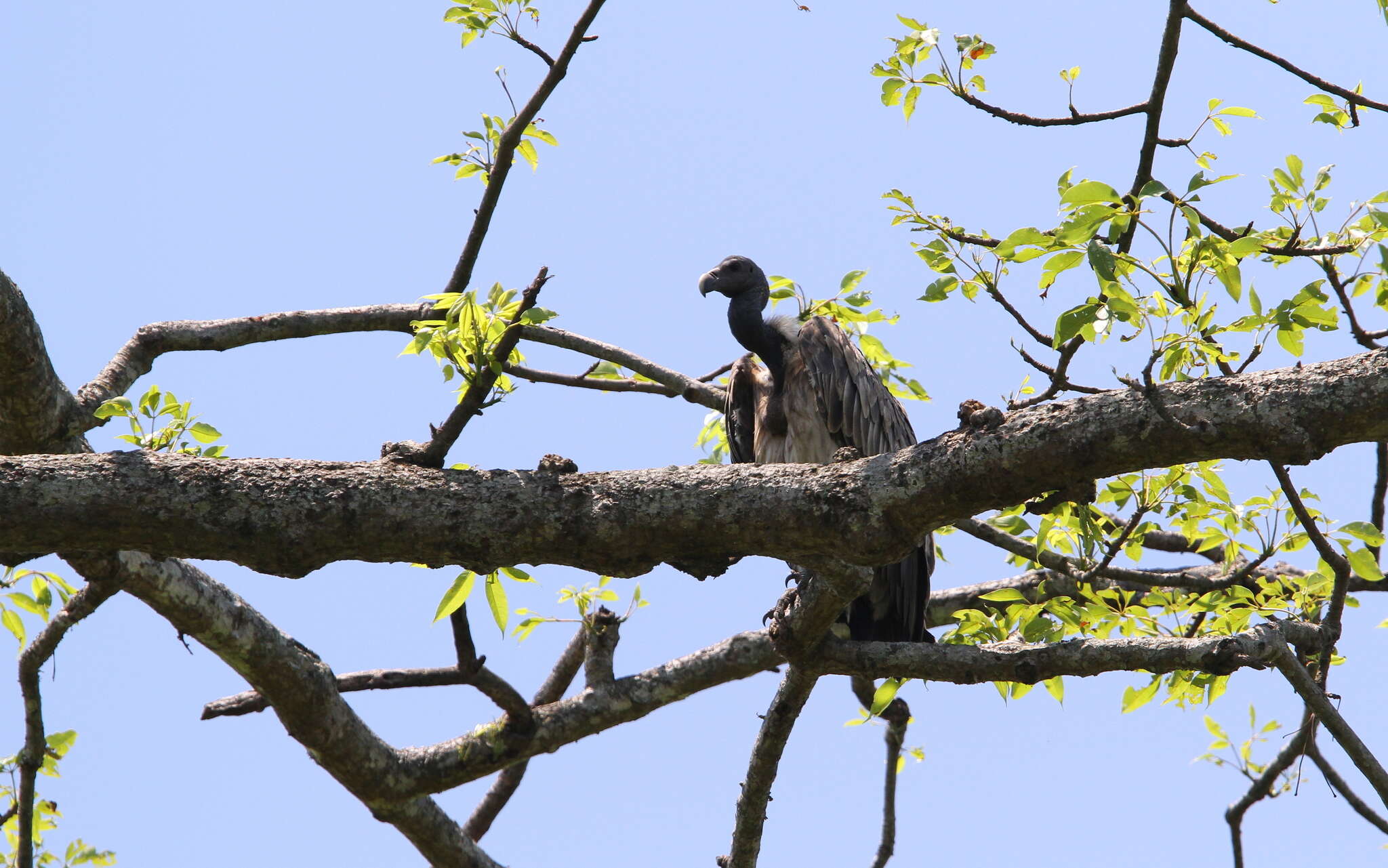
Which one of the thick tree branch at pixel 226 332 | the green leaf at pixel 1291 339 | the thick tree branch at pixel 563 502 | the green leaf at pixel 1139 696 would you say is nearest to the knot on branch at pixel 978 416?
the thick tree branch at pixel 563 502

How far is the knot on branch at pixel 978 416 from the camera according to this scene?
316cm

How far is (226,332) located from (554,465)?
313 centimetres

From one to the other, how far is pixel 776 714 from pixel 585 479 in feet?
5.94

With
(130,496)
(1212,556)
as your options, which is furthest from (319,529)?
(1212,556)

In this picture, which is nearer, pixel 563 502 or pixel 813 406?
pixel 563 502

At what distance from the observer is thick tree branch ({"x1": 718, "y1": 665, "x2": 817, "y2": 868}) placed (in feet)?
15.5

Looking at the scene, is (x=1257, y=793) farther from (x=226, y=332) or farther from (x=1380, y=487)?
(x=226, y=332)

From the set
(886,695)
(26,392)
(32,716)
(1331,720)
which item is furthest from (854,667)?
(32,716)

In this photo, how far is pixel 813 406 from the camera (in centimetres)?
684

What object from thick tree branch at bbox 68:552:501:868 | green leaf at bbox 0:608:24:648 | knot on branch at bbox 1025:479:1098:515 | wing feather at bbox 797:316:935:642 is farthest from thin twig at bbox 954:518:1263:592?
green leaf at bbox 0:608:24:648

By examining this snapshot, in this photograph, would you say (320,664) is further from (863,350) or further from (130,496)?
(863,350)

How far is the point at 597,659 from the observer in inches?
244

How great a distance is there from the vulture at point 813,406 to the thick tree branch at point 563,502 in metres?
3.10

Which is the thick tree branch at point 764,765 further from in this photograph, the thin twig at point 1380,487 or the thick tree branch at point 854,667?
the thin twig at point 1380,487
